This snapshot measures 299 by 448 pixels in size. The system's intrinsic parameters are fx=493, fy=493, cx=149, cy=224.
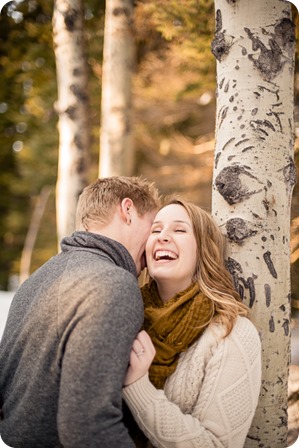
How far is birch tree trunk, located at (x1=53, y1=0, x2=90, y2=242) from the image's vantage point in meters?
4.36

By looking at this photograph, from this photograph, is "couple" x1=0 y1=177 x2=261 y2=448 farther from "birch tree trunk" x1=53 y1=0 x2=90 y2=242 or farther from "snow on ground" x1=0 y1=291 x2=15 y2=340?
"snow on ground" x1=0 y1=291 x2=15 y2=340

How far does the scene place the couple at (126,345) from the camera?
174 centimetres

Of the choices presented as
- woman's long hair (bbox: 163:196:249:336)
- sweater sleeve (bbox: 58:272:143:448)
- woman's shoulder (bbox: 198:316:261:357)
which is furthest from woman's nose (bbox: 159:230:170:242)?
sweater sleeve (bbox: 58:272:143:448)

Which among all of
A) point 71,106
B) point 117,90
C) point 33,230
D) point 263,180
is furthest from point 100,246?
point 33,230

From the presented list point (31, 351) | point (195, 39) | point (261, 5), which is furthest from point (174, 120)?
point (31, 351)

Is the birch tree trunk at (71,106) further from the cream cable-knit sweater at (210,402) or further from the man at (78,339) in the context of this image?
the cream cable-knit sweater at (210,402)

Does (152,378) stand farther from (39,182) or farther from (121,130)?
(39,182)

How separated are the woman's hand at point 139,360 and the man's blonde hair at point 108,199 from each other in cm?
69

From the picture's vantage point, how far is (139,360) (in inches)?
76.9

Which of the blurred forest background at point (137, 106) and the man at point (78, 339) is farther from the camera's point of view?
the blurred forest background at point (137, 106)

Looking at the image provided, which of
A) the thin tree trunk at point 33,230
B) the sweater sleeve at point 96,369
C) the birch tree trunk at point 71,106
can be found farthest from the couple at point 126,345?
the thin tree trunk at point 33,230

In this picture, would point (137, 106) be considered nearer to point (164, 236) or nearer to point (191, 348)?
point (164, 236)

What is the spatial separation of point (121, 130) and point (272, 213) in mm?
2832

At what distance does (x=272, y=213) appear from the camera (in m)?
2.31
